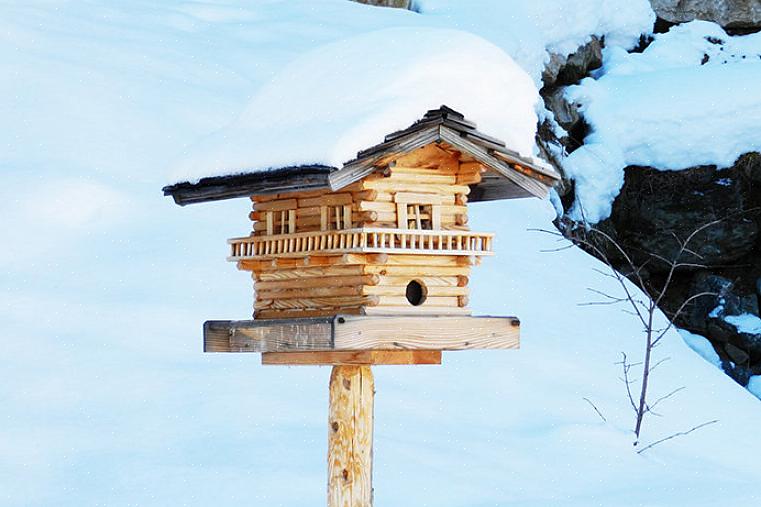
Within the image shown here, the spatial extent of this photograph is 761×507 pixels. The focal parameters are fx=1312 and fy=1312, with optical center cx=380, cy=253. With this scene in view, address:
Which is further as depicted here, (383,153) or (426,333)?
(426,333)

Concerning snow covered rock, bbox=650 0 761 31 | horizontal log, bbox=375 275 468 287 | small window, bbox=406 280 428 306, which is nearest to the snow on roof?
horizontal log, bbox=375 275 468 287

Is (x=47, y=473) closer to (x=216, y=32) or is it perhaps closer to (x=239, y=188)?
(x=239, y=188)

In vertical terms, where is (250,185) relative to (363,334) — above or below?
above

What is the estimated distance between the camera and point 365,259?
5430 millimetres

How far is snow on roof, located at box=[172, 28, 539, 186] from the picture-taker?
5306 mm

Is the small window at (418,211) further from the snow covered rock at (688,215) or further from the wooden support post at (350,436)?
the snow covered rock at (688,215)

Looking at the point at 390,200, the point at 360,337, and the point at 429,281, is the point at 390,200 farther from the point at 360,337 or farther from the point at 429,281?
the point at 360,337

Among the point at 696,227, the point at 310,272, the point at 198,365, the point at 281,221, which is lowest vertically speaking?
the point at 198,365

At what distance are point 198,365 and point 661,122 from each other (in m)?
7.95

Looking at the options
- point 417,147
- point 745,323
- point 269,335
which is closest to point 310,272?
point 269,335

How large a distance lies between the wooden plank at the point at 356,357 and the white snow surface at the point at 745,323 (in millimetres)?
9959

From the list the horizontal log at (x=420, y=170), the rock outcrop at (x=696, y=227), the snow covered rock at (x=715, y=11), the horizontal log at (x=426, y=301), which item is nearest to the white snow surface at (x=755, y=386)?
the rock outcrop at (x=696, y=227)

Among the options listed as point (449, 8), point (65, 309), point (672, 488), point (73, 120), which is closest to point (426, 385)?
point (672, 488)

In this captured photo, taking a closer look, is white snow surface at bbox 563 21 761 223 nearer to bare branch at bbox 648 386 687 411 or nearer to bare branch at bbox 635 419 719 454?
bare branch at bbox 648 386 687 411
